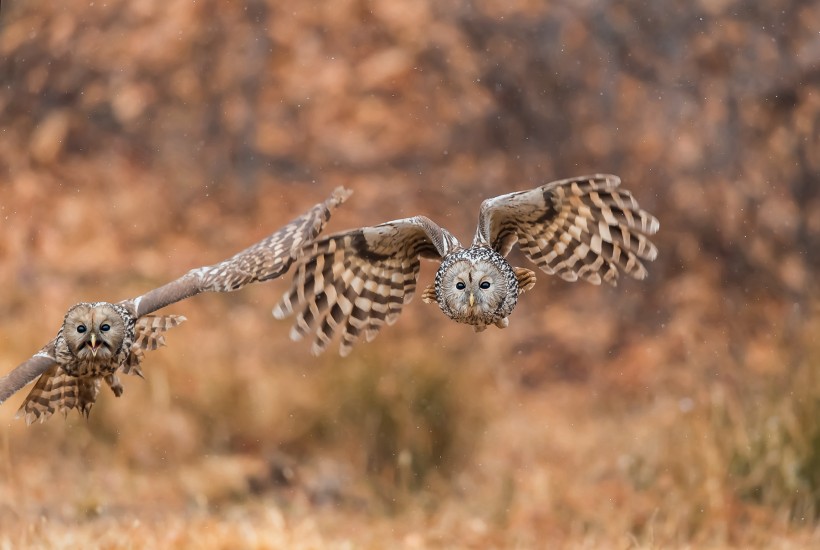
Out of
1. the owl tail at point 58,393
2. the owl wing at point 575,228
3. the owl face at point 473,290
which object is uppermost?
the owl wing at point 575,228

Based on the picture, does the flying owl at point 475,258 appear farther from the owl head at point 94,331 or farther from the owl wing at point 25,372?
the owl wing at point 25,372

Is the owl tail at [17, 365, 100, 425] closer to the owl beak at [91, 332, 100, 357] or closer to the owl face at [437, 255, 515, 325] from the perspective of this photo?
the owl beak at [91, 332, 100, 357]

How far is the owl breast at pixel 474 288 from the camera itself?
4.90m

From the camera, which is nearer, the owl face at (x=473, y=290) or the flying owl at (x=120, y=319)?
the owl face at (x=473, y=290)

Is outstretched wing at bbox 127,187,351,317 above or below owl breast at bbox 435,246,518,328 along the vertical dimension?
above

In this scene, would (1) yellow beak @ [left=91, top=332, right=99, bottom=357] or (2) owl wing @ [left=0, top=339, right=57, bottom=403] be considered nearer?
(2) owl wing @ [left=0, top=339, right=57, bottom=403]

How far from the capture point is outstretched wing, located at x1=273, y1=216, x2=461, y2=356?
514 cm

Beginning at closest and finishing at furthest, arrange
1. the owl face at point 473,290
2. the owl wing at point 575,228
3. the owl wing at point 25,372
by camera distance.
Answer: the owl wing at point 25,372, the owl face at point 473,290, the owl wing at point 575,228

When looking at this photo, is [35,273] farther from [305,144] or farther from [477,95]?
[477,95]

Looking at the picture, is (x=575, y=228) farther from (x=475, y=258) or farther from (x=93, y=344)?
(x=93, y=344)

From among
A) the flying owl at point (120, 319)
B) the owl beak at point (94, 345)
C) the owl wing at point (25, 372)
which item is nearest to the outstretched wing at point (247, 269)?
the flying owl at point (120, 319)

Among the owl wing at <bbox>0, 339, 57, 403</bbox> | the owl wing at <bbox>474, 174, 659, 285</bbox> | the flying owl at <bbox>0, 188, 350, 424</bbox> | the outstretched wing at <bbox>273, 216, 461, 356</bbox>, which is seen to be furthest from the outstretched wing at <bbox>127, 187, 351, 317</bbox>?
the owl wing at <bbox>474, 174, 659, 285</bbox>

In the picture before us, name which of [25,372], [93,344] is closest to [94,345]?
[93,344]

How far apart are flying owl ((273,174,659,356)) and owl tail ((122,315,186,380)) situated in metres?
0.78
